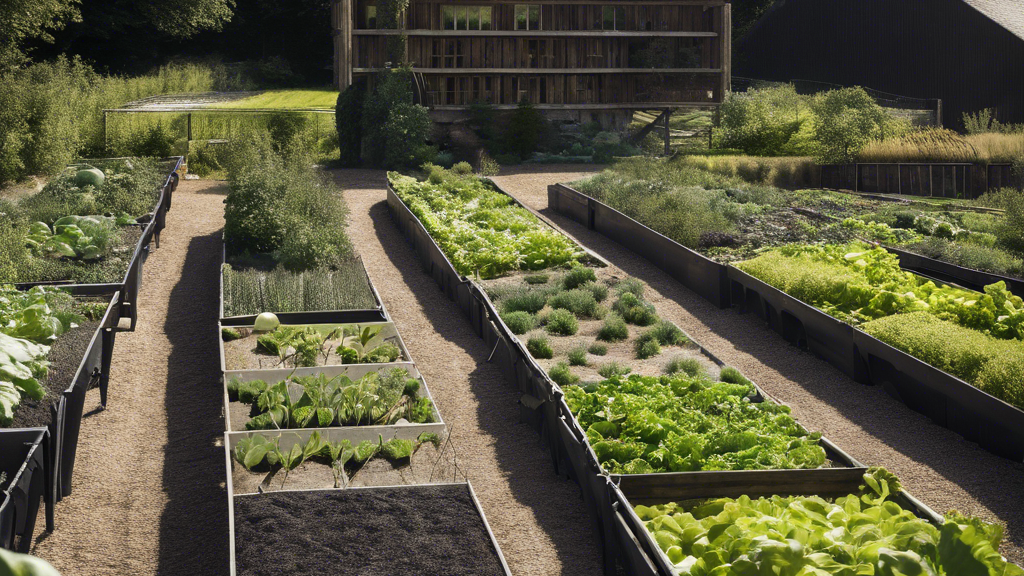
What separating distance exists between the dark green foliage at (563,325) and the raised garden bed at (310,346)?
1.92 meters

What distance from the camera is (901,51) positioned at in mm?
39500

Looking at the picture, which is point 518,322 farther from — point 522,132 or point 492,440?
point 522,132

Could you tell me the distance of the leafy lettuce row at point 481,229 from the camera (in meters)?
14.5

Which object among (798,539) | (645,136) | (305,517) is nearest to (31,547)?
(305,517)

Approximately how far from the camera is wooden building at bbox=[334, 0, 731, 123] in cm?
3131

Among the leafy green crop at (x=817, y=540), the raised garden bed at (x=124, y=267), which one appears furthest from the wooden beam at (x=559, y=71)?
the leafy green crop at (x=817, y=540)

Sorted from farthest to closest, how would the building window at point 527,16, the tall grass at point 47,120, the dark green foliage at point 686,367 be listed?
1. the building window at point 527,16
2. the tall grass at point 47,120
3. the dark green foliage at point 686,367

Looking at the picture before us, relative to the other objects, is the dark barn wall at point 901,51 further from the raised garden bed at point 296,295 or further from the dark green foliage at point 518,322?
the raised garden bed at point 296,295

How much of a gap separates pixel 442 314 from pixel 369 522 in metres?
6.89

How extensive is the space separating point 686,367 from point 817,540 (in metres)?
4.56

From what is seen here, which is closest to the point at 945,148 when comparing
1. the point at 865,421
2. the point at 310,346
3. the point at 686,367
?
the point at 865,421

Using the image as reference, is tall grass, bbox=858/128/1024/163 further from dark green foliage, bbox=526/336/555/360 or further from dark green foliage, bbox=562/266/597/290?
dark green foliage, bbox=526/336/555/360

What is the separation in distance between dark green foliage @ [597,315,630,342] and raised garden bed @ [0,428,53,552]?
6139 mm

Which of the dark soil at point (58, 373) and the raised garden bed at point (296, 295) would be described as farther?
the raised garden bed at point (296, 295)
